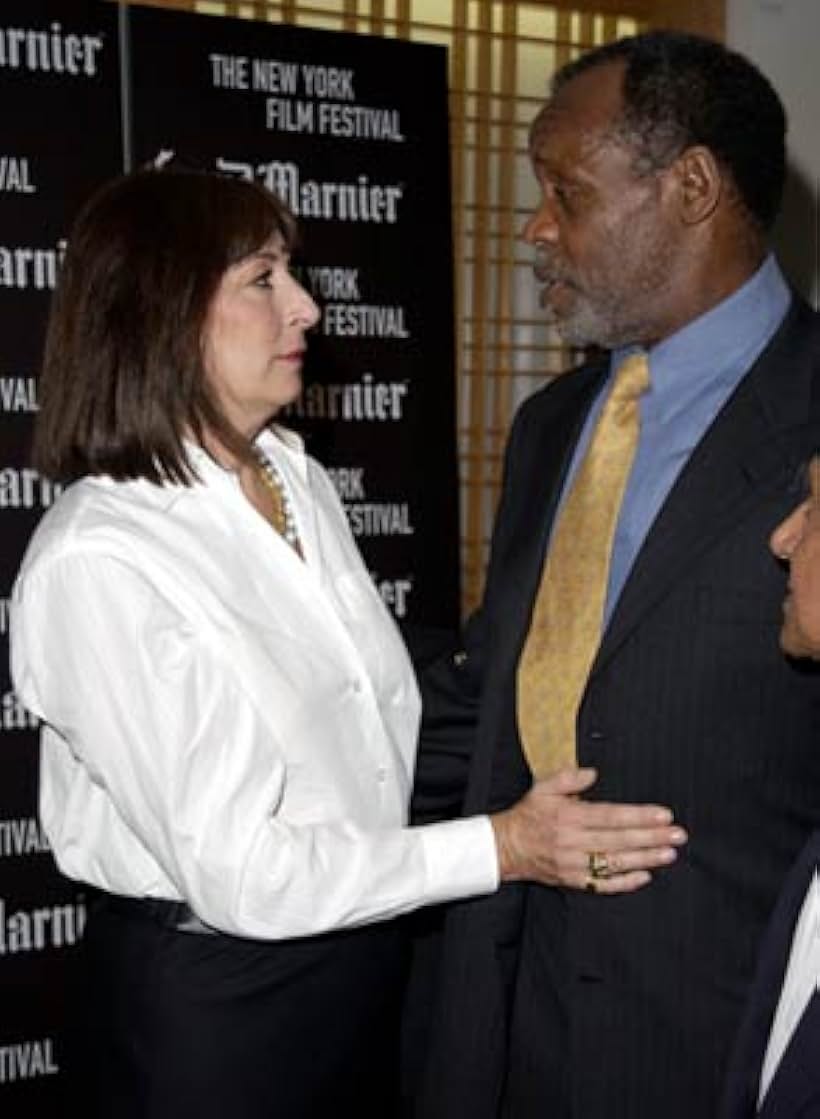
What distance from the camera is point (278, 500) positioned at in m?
1.62

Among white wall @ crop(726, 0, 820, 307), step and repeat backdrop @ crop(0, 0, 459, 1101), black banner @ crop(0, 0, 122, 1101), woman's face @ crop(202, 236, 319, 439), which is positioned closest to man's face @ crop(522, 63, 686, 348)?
woman's face @ crop(202, 236, 319, 439)

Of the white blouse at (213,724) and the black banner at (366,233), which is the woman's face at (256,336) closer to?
the white blouse at (213,724)

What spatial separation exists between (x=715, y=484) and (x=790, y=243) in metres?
2.26

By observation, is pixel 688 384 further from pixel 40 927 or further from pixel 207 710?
pixel 40 927

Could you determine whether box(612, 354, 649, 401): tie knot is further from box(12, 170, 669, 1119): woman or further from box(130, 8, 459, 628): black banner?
box(130, 8, 459, 628): black banner

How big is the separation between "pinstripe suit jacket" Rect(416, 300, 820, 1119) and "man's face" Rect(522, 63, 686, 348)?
15 centimetres

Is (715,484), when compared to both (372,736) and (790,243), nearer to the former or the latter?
(372,736)

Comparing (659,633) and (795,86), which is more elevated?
(795,86)

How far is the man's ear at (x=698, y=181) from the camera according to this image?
4.75ft

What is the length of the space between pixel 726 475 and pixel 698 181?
0.33 meters

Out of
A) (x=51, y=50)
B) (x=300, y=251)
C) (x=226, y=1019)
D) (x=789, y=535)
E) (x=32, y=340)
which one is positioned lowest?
(x=226, y=1019)

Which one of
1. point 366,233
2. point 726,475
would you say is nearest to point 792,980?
point 726,475

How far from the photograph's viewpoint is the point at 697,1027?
1398 millimetres

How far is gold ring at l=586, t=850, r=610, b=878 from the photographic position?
4.57 ft
